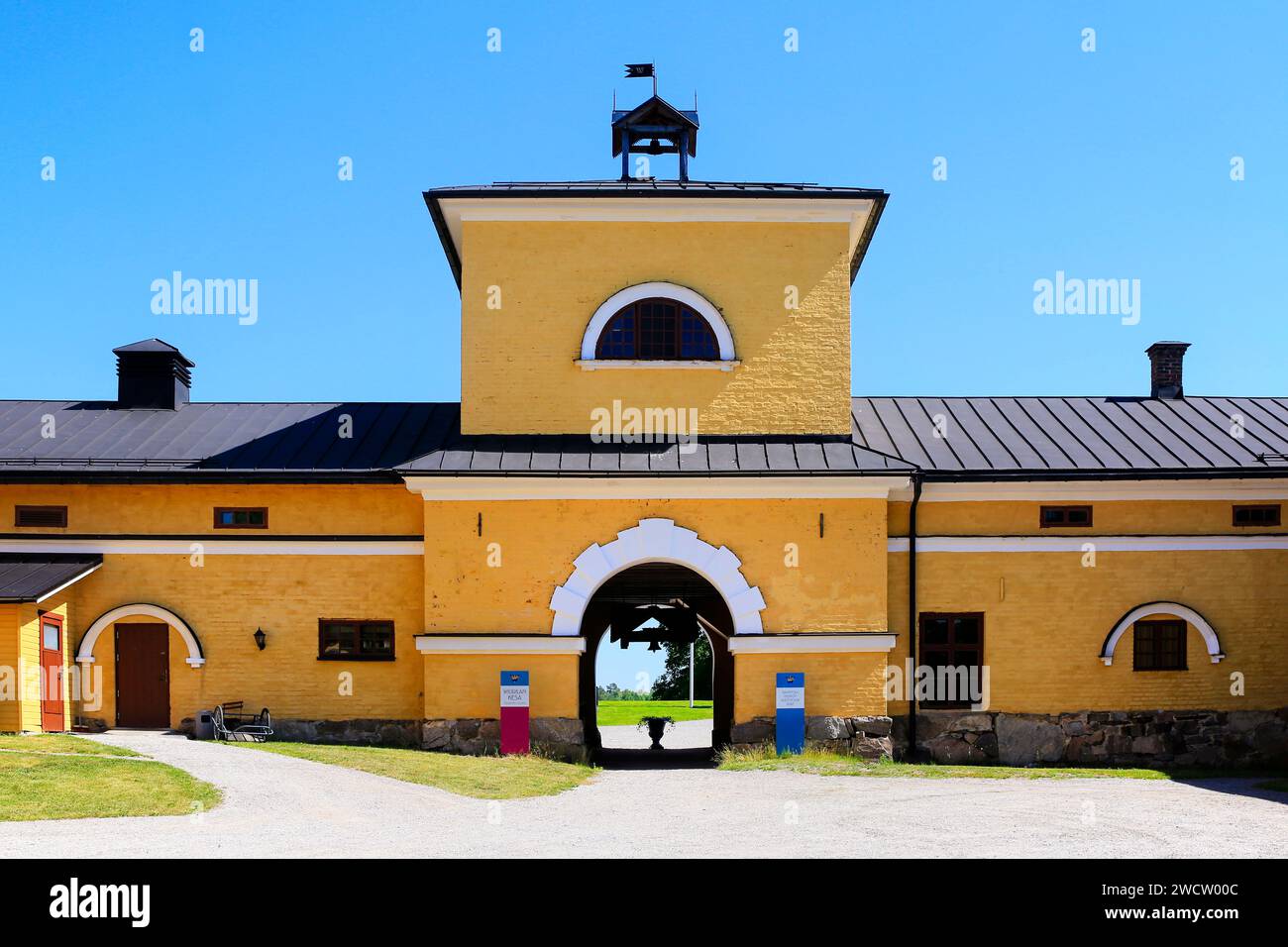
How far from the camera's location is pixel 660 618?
94.5ft

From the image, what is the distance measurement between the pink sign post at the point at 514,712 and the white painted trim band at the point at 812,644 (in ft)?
11.2

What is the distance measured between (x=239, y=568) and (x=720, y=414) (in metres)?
8.52

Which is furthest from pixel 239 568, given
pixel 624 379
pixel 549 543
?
pixel 624 379

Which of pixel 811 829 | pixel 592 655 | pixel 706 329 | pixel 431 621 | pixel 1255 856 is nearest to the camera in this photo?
pixel 1255 856

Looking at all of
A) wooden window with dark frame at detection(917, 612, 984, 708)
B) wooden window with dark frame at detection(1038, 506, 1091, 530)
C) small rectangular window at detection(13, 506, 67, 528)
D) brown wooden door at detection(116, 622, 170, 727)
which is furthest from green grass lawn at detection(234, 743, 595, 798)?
wooden window with dark frame at detection(1038, 506, 1091, 530)

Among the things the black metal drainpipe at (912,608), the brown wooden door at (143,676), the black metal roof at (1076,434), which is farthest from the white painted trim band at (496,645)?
the black metal roof at (1076,434)

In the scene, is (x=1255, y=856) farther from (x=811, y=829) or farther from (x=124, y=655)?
(x=124, y=655)

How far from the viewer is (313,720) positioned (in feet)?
65.7

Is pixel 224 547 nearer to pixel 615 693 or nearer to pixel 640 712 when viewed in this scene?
pixel 640 712

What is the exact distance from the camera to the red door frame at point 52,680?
18891mm

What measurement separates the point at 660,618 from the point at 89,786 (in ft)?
54.9

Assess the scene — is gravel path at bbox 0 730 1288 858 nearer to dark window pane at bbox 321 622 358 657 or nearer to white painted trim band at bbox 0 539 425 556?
dark window pane at bbox 321 622 358 657

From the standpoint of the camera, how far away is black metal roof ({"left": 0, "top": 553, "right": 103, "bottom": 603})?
18602 mm

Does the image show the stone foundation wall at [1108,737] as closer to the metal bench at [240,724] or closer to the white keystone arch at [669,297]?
the white keystone arch at [669,297]
